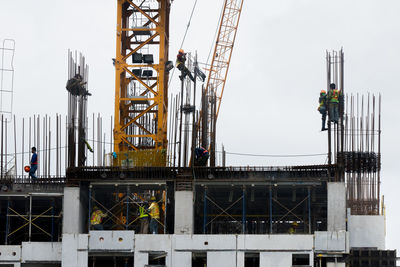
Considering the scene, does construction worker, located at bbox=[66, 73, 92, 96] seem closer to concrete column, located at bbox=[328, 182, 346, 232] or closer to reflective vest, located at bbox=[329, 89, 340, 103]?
reflective vest, located at bbox=[329, 89, 340, 103]

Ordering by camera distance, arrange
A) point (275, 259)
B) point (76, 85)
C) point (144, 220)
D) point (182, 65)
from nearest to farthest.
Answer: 1. point (275, 259)
2. point (144, 220)
3. point (76, 85)
4. point (182, 65)

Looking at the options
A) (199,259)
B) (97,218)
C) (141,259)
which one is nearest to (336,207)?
(199,259)

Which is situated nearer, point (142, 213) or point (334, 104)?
point (142, 213)

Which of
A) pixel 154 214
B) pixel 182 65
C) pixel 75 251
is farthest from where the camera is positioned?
pixel 182 65

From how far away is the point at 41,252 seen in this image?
49000mm

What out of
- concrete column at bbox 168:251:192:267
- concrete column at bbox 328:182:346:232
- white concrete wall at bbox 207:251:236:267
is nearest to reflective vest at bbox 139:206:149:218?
concrete column at bbox 168:251:192:267

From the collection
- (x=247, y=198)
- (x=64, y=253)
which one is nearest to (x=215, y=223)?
(x=247, y=198)

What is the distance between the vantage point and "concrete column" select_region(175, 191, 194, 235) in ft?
157

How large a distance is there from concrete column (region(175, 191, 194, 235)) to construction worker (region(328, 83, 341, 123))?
8483 millimetres

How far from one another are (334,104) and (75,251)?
A: 15.4 metres

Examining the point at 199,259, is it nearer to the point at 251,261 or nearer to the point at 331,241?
the point at 251,261

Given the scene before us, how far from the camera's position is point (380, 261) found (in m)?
51.3

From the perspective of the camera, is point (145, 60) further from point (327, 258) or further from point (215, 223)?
point (327, 258)

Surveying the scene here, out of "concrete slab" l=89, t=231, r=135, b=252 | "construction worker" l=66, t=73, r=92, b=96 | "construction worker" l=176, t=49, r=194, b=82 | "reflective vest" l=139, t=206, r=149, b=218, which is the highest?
"construction worker" l=176, t=49, r=194, b=82
